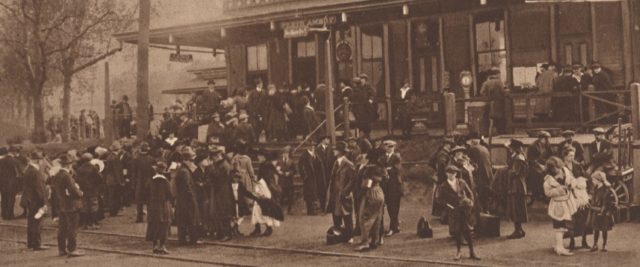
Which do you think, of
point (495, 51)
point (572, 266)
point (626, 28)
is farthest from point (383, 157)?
point (495, 51)

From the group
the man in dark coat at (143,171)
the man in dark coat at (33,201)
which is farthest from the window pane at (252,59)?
the man in dark coat at (33,201)

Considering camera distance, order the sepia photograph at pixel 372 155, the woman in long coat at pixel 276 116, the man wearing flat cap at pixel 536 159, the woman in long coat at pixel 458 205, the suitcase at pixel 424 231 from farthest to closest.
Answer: the woman in long coat at pixel 276 116, the man wearing flat cap at pixel 536 159, the suitcase at pixel 424 231, the sepia photograph at pixel 372 155, the woman in long coat at pixel 458 205

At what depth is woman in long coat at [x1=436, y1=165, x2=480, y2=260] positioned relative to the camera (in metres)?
12.6

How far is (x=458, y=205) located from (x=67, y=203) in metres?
6.83

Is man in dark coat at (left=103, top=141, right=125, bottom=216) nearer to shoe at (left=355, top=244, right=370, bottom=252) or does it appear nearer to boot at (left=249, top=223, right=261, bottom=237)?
boot at (left=249, top=223, right=261, bottom=237)

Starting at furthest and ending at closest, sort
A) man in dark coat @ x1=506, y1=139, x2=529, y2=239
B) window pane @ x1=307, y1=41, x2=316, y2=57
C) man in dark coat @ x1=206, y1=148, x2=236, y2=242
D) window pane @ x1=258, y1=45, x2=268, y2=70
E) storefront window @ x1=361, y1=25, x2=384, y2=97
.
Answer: window pane @ x1=258, y1=45, x2=268, y2=70 → window pane @ x1=307, y1=41, x2=316, y2=57 → storefront window @ x1=361, y1=25, x2=384, y2=97 → man in dark coat @ x1=206, y1=148, x2=236, y2=242 → man in dark coat @ x1=506, y1=139, x2=529, y2=239

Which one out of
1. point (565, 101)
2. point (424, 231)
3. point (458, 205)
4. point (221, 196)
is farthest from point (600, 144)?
point (221, 196)

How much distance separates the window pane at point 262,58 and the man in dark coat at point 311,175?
1074 centimetres

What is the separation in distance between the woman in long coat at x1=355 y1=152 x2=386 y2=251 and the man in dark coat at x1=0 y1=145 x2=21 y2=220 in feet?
36.3

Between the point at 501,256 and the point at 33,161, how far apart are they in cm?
994

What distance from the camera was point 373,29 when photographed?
85.4 ft

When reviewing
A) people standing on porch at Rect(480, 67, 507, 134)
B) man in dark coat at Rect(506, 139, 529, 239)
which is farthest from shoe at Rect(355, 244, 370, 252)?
people standing on porch at Rect(480, 67, 507, 134)

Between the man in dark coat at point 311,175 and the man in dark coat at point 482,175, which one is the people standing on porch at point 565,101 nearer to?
the man in dark coat at point 482,175

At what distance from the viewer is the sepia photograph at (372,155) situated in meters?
13.6
